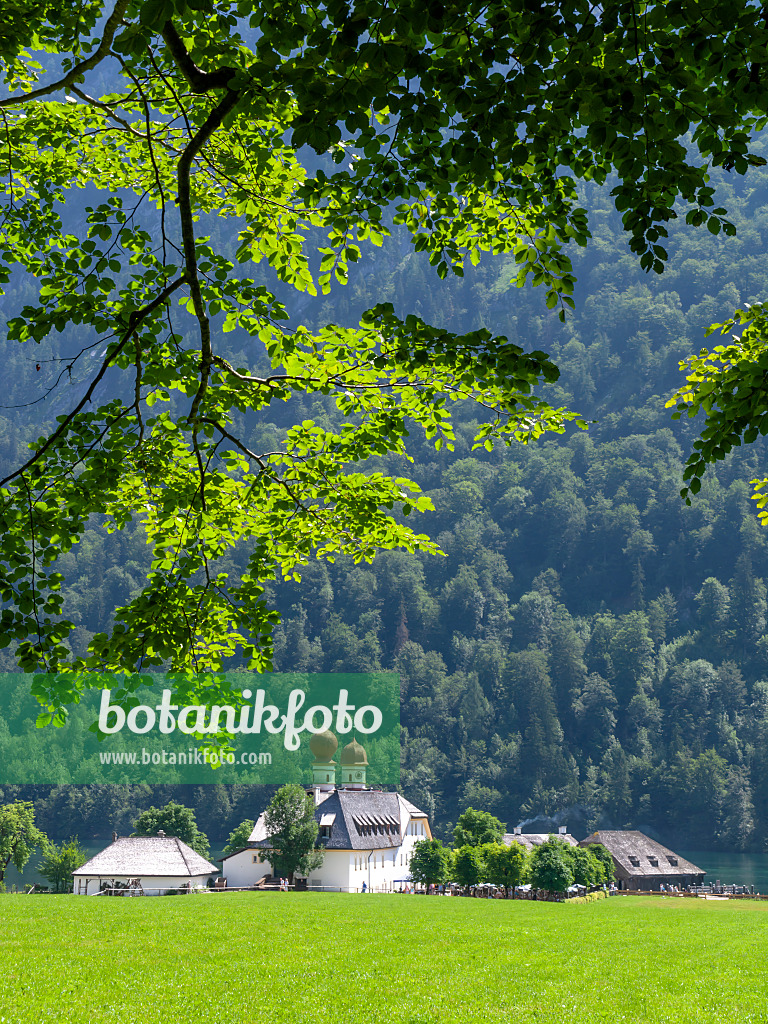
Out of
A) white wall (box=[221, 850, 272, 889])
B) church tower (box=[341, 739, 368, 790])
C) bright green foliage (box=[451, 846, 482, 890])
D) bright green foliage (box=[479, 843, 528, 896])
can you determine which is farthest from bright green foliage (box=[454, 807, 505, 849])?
church tower (box=[341, 739, 368, 790])

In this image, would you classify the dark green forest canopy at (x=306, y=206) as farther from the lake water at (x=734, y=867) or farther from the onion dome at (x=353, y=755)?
the lake water at (x=734, y=867)

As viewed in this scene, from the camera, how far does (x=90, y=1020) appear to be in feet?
38.8

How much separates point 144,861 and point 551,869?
26.9 metres

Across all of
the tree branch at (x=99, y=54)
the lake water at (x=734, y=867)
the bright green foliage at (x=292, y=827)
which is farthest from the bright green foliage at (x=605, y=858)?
the tree branch at (x=99, y=54)

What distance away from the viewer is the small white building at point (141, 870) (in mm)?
57531

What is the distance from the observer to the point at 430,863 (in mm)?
55250

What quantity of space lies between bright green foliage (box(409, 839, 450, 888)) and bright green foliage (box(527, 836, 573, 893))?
23.0 feet

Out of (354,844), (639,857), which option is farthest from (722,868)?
(354,844)

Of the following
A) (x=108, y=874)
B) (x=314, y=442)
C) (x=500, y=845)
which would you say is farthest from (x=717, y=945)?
(x=108, y=874)

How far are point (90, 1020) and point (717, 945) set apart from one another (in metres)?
16.8

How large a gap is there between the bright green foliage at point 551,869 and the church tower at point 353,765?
44.7m

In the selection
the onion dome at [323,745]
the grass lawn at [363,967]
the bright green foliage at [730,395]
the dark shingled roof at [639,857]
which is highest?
the onion dome at [323,745]

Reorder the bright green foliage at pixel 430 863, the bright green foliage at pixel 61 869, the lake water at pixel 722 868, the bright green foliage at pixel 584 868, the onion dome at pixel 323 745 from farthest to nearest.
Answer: the lake water at pixel 722 868
the onion dome at pixel 323 745
the bright green foliage at pixel 61 869
the bright green foliage at pixel 430 863
the bright green foliage at pixel 584 868

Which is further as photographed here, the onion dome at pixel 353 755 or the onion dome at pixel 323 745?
the onion dome at pixel 353 755
